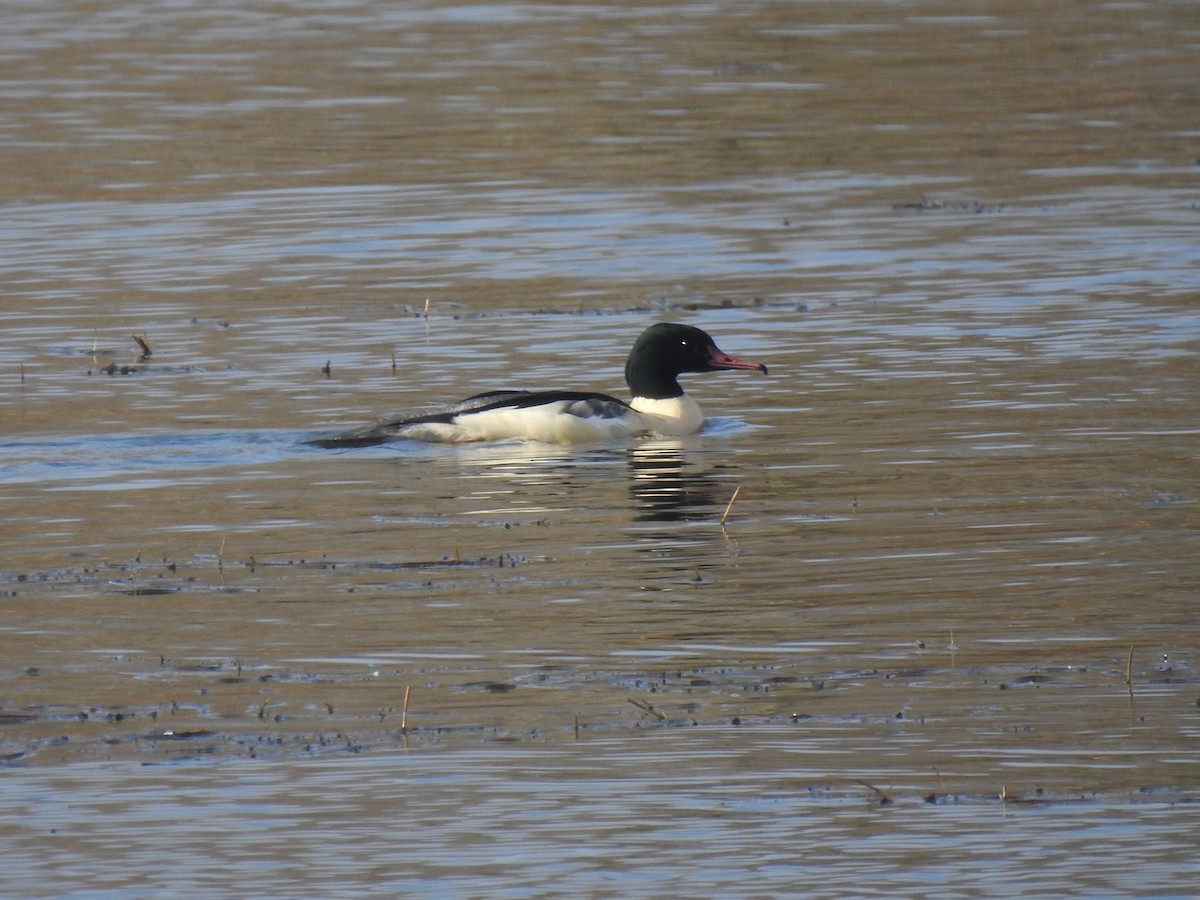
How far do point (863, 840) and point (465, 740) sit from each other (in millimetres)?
1552

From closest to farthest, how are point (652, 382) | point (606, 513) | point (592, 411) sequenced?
point (606, 513) → point (592, 411) → point (652, 382)

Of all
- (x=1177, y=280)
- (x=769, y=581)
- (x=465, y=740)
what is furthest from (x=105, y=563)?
(x=1177, y=280)

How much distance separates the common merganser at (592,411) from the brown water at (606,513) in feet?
0.54

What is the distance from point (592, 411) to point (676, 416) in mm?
649

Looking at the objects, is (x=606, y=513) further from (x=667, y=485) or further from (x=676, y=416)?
(x=676, y=416)

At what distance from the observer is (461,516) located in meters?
12.5

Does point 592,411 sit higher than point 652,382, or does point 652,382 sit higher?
point 592,411

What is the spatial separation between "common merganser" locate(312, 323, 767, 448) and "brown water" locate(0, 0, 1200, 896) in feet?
0.54

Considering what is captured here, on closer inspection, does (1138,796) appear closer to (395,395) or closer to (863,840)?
(863,840)

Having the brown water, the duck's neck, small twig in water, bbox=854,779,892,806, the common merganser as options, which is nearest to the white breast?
the common merganser

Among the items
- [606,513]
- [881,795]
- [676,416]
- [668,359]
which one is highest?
[881,795]

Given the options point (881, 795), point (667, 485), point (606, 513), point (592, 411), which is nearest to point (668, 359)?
point (592, 411)

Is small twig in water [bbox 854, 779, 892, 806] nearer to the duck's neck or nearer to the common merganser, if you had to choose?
the common merganser

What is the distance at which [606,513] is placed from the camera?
12.6 metres
